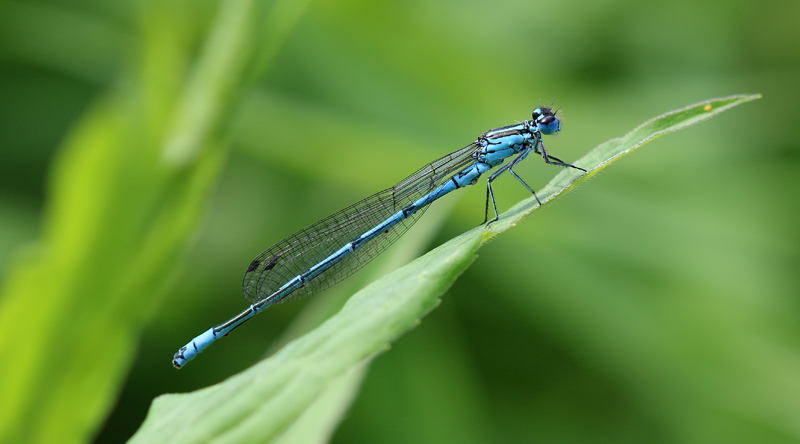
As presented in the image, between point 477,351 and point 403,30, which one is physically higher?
point 403,30

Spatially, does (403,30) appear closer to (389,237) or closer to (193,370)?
(389,237)

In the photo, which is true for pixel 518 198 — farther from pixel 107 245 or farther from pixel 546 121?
pixel 107 245

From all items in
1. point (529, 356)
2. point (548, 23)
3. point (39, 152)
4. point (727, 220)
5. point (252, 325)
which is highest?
point (39, 152)

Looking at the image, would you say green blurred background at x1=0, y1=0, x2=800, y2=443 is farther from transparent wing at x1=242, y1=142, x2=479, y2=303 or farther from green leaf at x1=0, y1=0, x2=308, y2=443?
green leaf at x1=0, y1=0, x2=308, y2=443

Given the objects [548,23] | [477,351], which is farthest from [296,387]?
[548,23]

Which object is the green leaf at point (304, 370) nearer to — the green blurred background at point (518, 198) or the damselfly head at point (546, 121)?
the green blurred background at point (518, 198)

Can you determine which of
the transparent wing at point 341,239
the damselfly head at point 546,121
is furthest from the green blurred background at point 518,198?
the damselfly head at point 546,121
